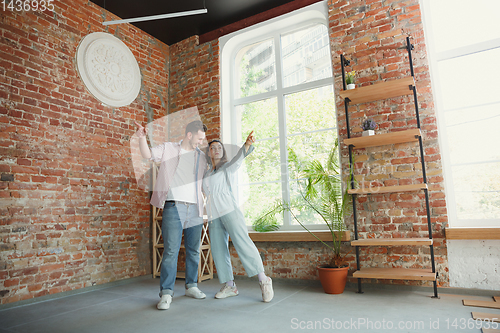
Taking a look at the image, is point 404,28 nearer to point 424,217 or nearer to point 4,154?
point 424,217

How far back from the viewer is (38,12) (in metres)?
3.45

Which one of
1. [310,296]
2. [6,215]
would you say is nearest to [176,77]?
[6,215]

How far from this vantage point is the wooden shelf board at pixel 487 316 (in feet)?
7.11

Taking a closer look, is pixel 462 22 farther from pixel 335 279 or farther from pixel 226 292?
pixel 226 292

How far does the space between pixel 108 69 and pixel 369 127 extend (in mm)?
3220

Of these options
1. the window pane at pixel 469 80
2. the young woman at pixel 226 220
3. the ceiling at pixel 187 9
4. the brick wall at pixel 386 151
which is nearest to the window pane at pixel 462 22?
the window pane at pixel 469 80

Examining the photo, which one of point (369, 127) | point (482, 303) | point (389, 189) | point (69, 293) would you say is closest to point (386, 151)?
point (369, 127)

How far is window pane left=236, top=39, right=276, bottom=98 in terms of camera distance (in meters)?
4.46

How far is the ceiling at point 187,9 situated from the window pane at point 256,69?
46 centimetres

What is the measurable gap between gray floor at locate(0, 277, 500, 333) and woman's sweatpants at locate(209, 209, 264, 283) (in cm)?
29

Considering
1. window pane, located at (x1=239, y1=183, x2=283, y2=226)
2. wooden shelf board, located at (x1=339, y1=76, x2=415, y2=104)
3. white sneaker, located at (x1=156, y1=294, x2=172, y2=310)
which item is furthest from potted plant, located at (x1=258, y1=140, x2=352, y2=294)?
white sneaker, located at (x1=156, y1=294, x2=172, y2=310)

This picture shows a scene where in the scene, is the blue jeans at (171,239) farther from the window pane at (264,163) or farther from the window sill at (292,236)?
the window pane at (264,163)

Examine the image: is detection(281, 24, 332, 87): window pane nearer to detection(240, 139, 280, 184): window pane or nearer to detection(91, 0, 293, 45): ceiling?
detection(91, 0, 293, 45): ceiling

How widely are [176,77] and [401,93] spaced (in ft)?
10.8
